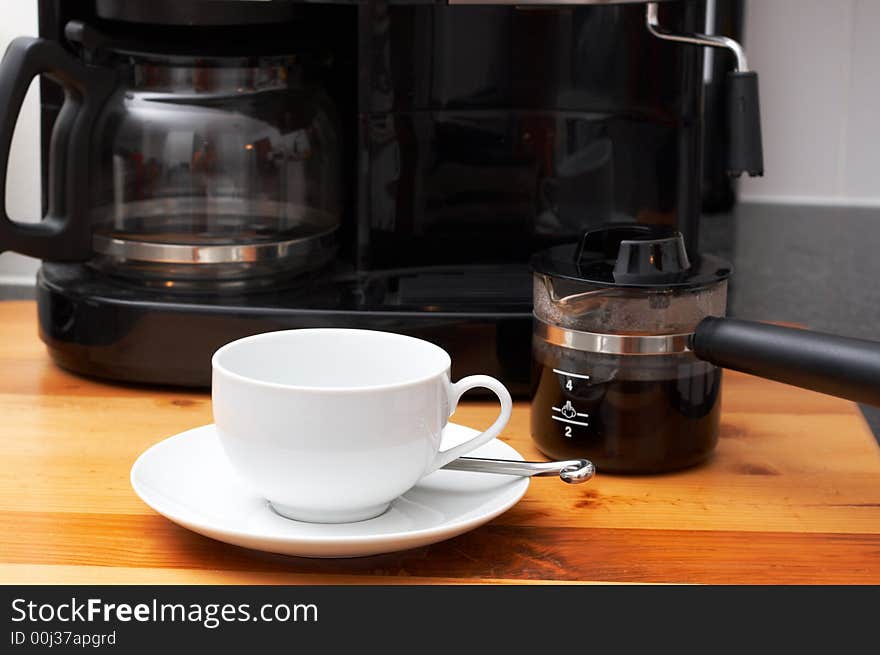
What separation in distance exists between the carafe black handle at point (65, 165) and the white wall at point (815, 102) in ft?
2.60

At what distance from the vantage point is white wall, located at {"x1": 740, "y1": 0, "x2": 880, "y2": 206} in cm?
128

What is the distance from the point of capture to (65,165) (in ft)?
2.41

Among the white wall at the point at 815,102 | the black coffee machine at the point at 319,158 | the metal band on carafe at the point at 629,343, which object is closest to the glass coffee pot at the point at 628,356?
the metal band on carafe at the point at 629,343

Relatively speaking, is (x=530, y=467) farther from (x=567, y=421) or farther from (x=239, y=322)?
(x=239, y=322)

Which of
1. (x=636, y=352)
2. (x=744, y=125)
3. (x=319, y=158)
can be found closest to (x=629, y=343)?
(x=636, y=352)

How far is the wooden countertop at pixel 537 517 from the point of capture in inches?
20.0

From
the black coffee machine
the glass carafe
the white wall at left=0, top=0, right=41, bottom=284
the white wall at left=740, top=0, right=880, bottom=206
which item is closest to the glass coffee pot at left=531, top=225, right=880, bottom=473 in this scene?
the black coffee machine

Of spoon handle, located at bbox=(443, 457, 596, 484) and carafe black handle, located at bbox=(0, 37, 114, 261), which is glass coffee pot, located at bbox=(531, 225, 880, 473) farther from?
carafe black handle, located at bbox=(0, 37, 114, 261)

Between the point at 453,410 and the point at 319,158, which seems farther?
the point at 319,158

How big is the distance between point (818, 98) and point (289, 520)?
37.7 inches

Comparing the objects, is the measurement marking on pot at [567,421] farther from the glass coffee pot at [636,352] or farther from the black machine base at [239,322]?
the black machine base at [239,322]

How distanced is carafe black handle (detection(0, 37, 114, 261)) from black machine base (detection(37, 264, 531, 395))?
0.10 ft
